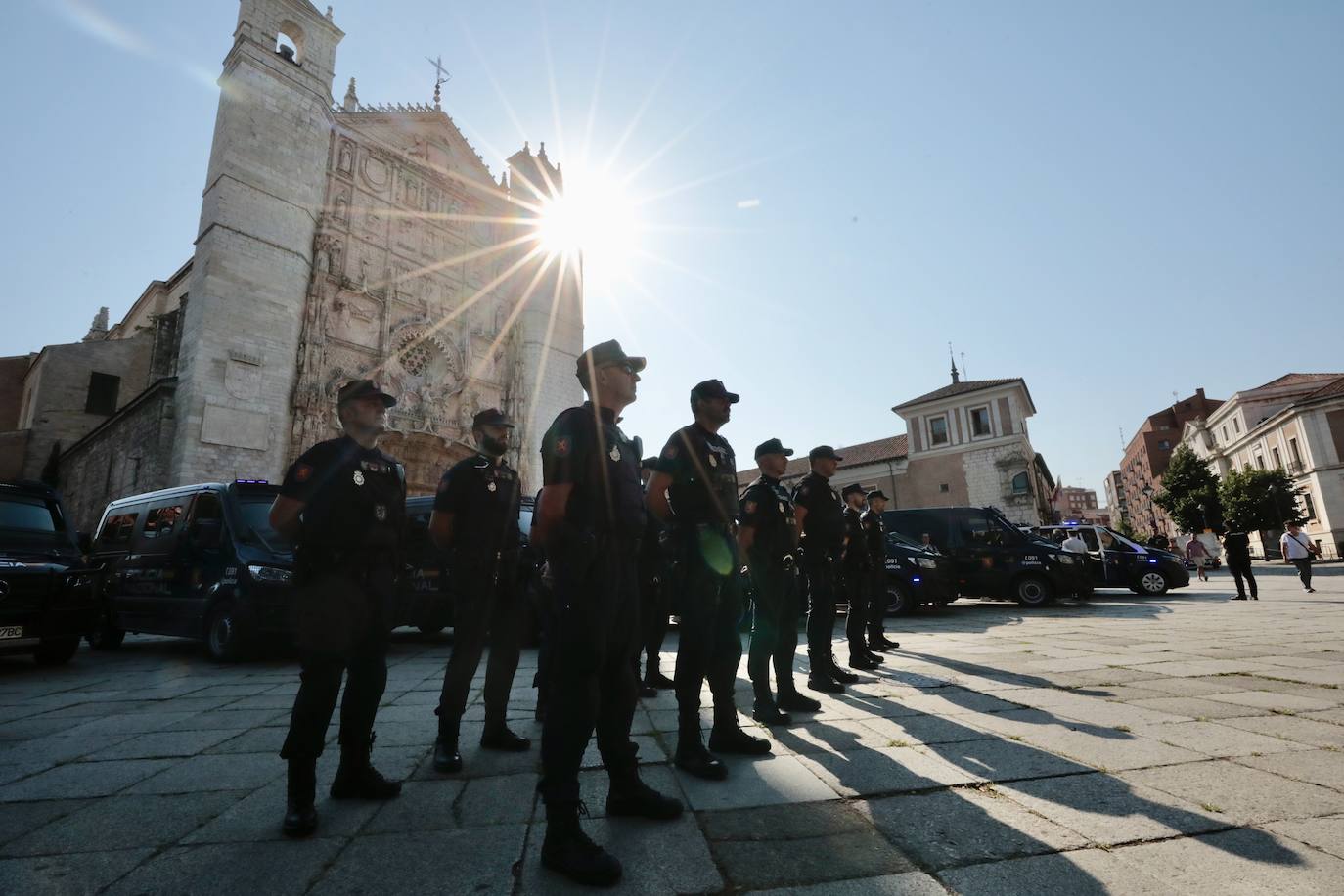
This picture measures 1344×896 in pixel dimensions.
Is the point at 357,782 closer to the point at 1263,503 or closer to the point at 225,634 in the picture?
the point at 225,634

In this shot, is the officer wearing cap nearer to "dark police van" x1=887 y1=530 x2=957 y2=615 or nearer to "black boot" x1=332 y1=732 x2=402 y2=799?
"black boot" x1=332 y1=732 x2=402 y2=799

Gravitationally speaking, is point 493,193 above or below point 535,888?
above

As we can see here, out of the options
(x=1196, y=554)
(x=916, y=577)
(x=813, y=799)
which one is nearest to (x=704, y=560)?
(x=813, y=799)

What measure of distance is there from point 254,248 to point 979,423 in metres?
34.3

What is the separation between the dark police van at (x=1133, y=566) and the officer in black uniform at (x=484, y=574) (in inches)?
534

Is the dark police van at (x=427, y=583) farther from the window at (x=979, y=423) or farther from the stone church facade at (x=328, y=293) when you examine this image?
the window at (x=979, y=423)

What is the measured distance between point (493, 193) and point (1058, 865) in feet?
101

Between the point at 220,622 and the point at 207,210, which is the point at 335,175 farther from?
the point at 220,622

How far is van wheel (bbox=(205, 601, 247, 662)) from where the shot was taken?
5.77 metres

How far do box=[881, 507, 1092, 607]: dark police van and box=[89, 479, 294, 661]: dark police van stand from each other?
9.87 meters

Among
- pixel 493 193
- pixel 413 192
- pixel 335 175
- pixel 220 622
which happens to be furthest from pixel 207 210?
pixel 220 622

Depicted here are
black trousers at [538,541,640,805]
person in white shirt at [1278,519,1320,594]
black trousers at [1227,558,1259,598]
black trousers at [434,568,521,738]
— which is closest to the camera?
black trousers at [538,541,640,805]

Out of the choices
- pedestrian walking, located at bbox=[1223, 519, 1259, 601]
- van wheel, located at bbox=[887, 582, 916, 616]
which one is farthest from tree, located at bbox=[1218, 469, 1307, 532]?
van wheel, located at bbox=[887, 582, 916, 616]

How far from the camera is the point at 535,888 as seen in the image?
1.68 m
